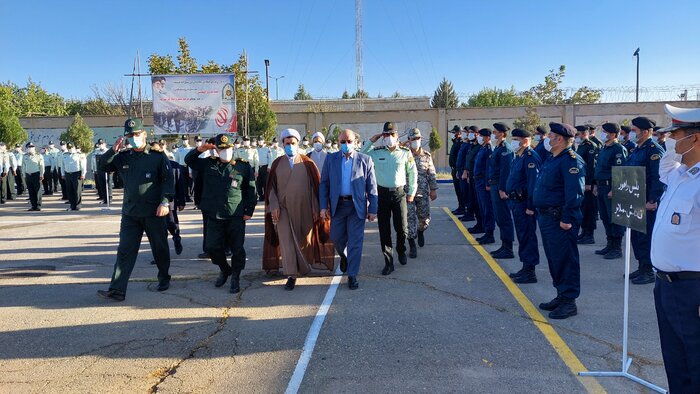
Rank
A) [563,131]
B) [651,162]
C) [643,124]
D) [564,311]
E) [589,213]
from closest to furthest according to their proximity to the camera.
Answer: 1. [564,311]
2. [563,131]
3. [651,162]
4. [643,124]
5. [589,213]

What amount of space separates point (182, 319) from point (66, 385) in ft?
5.20

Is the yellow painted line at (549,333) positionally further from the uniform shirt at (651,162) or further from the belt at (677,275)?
the uniform shirt at (651,162)

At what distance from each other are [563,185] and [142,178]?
16.4 ft

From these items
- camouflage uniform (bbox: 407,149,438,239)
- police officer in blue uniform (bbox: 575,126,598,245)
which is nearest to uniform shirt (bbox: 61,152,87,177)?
camouflage uniform (bbox: 407,149,438,239)

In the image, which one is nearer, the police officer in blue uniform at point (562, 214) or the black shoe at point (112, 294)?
the police officer in blue uniform at point (562, 214)

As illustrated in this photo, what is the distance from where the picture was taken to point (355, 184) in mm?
6633

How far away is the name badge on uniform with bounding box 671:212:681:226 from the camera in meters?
2.93

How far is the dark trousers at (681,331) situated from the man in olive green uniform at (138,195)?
5.26 m

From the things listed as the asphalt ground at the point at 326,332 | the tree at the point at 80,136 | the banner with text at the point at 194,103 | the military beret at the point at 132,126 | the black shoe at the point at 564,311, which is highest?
the banner with text at the point at 194,103

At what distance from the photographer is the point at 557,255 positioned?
550 centimetres

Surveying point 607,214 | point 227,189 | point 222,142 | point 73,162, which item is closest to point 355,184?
point 227,189

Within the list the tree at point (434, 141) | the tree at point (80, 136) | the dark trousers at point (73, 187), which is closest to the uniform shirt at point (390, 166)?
the dark trousers at point (73, 187)

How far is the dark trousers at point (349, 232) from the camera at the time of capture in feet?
21.5

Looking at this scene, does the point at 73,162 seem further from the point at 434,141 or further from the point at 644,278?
the point at 434,141
